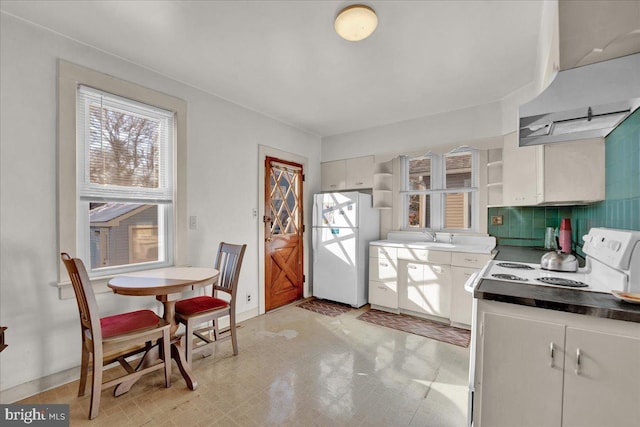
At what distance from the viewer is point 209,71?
8.37 ft

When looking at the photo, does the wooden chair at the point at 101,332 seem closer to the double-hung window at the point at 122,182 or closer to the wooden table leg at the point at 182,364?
the wooden table leg at the point at 182,364

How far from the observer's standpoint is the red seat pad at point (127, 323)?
179cm

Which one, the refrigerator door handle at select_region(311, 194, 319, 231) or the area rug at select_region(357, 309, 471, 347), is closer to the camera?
the area rug at select_region(357, 309, 471, 347)

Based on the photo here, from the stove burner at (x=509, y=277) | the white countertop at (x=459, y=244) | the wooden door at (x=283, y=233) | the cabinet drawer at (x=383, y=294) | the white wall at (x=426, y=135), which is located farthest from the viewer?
the wooden door at (x=283, y=233)

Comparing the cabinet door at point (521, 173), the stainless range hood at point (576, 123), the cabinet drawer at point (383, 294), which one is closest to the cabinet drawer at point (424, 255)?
the cabinet drawer at point (383, 294)

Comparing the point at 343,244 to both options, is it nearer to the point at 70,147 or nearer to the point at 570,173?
the point at 570,173

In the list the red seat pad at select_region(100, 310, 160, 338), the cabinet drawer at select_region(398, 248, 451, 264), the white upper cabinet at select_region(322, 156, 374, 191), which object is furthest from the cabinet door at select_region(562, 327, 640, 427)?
the white upper cabinet at select_region(322, 156, 374, 191)

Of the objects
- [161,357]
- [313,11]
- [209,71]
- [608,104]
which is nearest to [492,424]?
[608,104]

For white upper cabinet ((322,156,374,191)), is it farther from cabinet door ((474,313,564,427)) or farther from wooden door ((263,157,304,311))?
cabinet door ((474,313,564,427))

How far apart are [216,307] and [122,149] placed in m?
1.55

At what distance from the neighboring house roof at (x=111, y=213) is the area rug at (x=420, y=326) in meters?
2.68

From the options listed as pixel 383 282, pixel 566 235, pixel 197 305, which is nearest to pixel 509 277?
pixel 566 235

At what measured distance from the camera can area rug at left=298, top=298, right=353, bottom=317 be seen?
3.60m

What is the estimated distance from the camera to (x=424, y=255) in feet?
10.8
